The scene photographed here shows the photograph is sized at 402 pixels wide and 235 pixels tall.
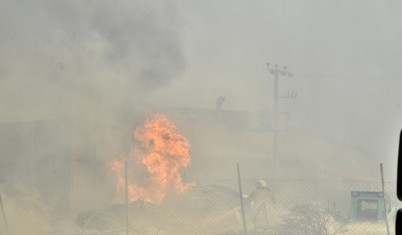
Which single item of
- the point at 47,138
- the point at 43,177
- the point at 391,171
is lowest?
the point at 391,171

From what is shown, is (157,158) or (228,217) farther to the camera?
(157,158)

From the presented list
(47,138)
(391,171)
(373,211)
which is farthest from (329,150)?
(47,138)

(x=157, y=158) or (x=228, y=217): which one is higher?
(x=157, y=158)

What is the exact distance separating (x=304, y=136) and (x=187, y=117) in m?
8.25

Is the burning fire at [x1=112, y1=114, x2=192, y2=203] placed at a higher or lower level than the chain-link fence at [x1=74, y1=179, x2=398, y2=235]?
higher

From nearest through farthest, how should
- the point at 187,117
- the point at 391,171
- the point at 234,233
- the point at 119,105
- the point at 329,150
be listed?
the point at 234,233, the point at 119,105, the point at 187,117, the point at 391,171, the point at 329,150

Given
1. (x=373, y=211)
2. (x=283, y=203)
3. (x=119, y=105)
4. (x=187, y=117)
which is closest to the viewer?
(x=373, y=211)

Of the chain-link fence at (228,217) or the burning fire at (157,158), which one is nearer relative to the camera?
the chain-link fence at (228,217)

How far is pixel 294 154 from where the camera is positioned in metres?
27.4

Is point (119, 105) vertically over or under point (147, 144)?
over

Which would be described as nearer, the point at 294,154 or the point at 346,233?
the point at 346,233

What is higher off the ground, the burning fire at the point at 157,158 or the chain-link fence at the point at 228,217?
the burning fire at the point at 157,158

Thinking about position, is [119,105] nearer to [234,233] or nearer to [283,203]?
[283,203]

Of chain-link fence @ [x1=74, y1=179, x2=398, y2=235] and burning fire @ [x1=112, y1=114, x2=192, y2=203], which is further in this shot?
burning fire @ [x1=112, y1=114, x2=192, y2=203]
